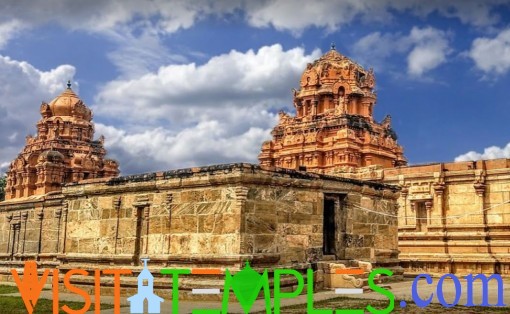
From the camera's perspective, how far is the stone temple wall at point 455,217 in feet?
72.6

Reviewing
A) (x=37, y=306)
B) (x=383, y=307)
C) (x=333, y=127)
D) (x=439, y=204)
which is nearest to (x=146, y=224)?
(x=37, y=306)

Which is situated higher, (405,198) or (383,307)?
(405,198)

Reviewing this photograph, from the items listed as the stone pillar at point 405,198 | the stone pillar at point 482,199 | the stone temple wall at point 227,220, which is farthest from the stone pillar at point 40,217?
the stone pillar at point 482,199

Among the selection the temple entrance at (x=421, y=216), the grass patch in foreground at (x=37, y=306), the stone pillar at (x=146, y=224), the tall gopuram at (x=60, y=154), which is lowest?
the grass patch in foreground at (x=37, y=306)

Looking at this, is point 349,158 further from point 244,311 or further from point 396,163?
point 244,311

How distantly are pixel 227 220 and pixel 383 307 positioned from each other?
4.11 meters

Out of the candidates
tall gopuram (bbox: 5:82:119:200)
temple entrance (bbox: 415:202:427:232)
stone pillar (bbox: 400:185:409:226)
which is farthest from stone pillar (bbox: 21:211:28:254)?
tall gopuram (bbox: 5:82:119:200)

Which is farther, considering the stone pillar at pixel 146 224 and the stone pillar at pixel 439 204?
the stone pillar at pixel 439 204

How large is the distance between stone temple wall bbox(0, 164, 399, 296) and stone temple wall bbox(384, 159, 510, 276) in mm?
5782

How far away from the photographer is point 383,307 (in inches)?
432

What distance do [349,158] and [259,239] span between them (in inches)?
1088

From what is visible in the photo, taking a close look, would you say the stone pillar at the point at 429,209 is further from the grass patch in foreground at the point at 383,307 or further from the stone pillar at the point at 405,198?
the grass patch in foreground at the point at 383,307

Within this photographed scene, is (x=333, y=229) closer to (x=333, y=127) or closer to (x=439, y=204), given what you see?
(x=439, y=204)

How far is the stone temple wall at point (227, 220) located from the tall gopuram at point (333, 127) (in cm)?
2304
